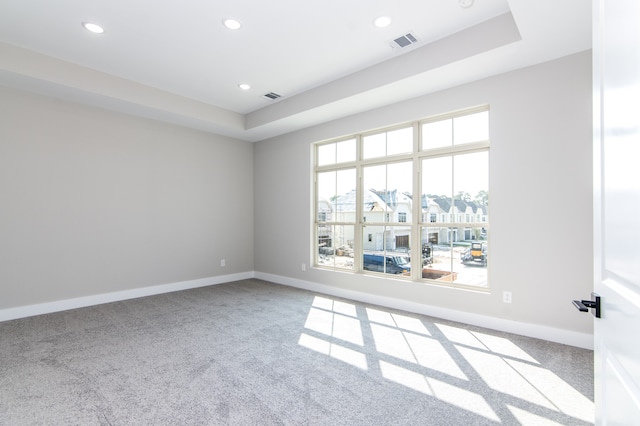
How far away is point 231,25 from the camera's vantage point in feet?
9.96

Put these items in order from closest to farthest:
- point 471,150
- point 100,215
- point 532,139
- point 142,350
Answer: point 142,350
point 532,139
point 471,150
point 100,215

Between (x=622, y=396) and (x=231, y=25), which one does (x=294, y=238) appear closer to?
(x=231, y=25)

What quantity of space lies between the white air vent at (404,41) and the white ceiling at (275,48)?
6 cm

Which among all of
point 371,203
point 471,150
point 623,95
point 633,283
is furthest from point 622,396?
point 371,203

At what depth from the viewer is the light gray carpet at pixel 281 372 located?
199 centimetres

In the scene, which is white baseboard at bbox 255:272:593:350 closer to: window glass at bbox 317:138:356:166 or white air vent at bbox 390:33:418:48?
window glass at bbox 317:138:356:166

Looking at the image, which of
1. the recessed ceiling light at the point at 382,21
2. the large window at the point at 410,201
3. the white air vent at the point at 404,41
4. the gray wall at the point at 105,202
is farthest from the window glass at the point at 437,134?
the gray wall at the point at 105,202

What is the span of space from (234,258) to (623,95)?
5.97 meters

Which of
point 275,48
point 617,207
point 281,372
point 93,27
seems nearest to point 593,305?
point 617,207

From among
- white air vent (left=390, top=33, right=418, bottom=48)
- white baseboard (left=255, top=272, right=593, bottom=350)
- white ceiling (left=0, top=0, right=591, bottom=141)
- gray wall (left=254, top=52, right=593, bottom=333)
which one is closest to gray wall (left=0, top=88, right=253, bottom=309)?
white ceiling (left=0, top=0, right=591, bottom=141)

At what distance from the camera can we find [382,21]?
9.73 ft

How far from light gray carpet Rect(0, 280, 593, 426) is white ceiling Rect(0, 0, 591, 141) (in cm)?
277

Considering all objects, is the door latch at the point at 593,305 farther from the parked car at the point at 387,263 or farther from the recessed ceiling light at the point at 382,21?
the parked car at the point at 387,263

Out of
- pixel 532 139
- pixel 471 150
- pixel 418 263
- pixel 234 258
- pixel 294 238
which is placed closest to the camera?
pixel 532 139
